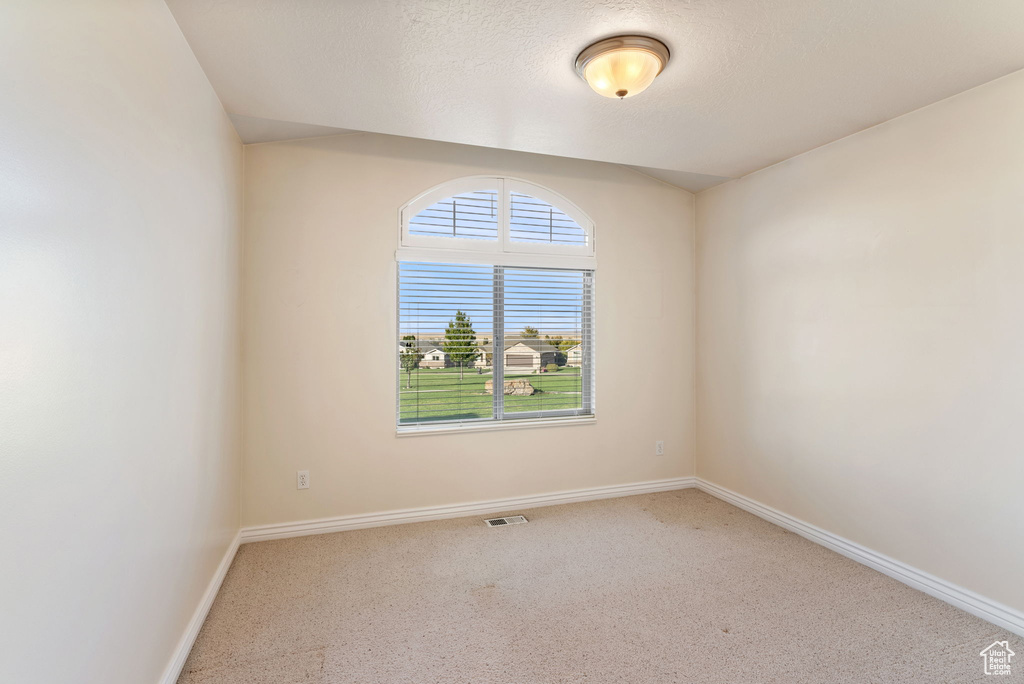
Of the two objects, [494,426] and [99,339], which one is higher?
[99,339]

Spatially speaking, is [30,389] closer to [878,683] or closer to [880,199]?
[878,683]

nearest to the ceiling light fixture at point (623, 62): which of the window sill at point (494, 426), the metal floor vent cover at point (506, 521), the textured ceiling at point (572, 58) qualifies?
the textured ceiling at point (572, 58)

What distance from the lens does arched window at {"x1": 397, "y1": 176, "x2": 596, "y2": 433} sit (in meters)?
3.42


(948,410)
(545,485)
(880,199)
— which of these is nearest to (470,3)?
(880,199)

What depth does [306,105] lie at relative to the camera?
8.16 feet

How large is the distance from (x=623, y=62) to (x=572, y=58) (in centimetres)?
23

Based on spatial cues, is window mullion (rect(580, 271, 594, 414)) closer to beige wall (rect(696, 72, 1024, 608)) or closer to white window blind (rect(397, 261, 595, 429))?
white window blind (rect(397, 261, 595, 429))

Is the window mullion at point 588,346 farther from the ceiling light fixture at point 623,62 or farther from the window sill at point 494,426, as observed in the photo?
the ceiling light fixture at point 623,62

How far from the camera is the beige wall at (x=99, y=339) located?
99cm

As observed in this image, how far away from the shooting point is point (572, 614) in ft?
7.46

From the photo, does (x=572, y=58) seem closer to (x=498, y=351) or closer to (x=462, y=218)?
(x=462, y=218)

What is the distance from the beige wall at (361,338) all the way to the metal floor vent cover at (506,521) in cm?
19

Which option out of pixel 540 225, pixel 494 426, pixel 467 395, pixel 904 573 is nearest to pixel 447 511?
pixel 494 426

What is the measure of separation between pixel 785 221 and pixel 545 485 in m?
2.52
